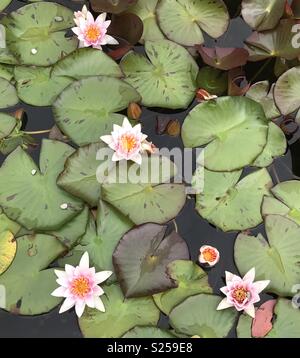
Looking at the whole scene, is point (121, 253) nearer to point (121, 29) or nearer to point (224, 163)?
point (224, 163)

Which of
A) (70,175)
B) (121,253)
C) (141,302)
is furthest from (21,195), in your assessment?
(141,302)

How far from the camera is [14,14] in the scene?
6.95 feet

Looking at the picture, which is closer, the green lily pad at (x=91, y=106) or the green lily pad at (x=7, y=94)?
the green lily pad at (x=91, y=106)

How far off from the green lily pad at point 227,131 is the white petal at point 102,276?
0.51 metres

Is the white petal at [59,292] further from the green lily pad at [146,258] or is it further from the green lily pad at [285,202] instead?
the green lily pad at [285,202]

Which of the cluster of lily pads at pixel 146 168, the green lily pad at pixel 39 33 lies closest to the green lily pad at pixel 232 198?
the cluster of lily pads at pixel 146 168

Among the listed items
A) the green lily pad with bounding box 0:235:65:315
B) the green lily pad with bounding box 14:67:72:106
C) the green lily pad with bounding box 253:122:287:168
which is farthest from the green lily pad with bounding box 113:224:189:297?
the green lily pad with bounding box 14:67:72:106

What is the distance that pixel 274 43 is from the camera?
82.0 inches

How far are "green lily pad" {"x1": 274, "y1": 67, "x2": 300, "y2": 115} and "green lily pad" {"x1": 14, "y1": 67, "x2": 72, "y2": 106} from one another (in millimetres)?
782

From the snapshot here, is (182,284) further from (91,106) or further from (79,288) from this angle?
(91,106)

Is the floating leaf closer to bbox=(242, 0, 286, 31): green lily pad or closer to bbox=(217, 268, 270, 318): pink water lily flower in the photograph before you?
bbox=(242, 0, 286, 31): green lily pad

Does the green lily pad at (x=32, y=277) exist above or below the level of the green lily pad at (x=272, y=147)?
below

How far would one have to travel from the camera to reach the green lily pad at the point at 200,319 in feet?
5.48

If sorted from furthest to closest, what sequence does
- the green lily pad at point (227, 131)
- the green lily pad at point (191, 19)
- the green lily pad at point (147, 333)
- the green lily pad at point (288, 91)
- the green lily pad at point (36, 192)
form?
the green lily pad at point (191, 19) < the green lily pad at point (288, 91) < the green lily pad at point (227, 131) < the green lily pad at point (36, 192) < the green lily pad at point (147, 333)
